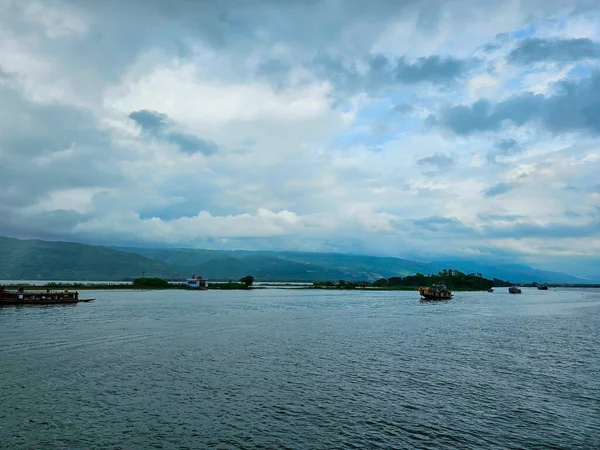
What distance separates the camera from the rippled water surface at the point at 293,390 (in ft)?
97.2

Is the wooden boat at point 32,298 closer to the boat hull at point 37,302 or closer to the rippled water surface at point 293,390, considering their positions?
the boat hull at point 37,302

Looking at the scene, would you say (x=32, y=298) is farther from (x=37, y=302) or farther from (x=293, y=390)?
(x=293, y=390)

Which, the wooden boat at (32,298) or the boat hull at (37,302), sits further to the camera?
the wooden boat at (32,298)

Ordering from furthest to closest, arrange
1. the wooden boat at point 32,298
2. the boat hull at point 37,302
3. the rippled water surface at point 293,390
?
the wooden boat at point 32,298
the boat hull at point 37,302
the rippled water surface at point 293,390

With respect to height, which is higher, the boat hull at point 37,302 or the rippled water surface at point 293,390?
the rippled water surface at point 293,390

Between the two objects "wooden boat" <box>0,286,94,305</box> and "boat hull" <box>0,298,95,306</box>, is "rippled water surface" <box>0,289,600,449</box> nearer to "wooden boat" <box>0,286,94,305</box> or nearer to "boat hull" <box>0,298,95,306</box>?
"boat hull" <box>0,298,95,306</box>

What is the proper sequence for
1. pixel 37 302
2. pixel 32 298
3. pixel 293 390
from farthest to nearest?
pixel 32 298 → pixel 37 302 → pixel 293 390

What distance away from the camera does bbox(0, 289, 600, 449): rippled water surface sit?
29.6 m

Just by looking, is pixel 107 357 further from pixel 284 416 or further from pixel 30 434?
pixel 284 416

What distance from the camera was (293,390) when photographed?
40.9 m

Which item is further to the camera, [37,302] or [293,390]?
[37,302]

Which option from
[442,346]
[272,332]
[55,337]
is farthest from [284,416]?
[55,337]

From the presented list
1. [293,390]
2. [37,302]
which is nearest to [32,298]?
[37,302]

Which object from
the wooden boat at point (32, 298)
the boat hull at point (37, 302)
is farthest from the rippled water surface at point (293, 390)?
the wooden boat at point (32, 298)
